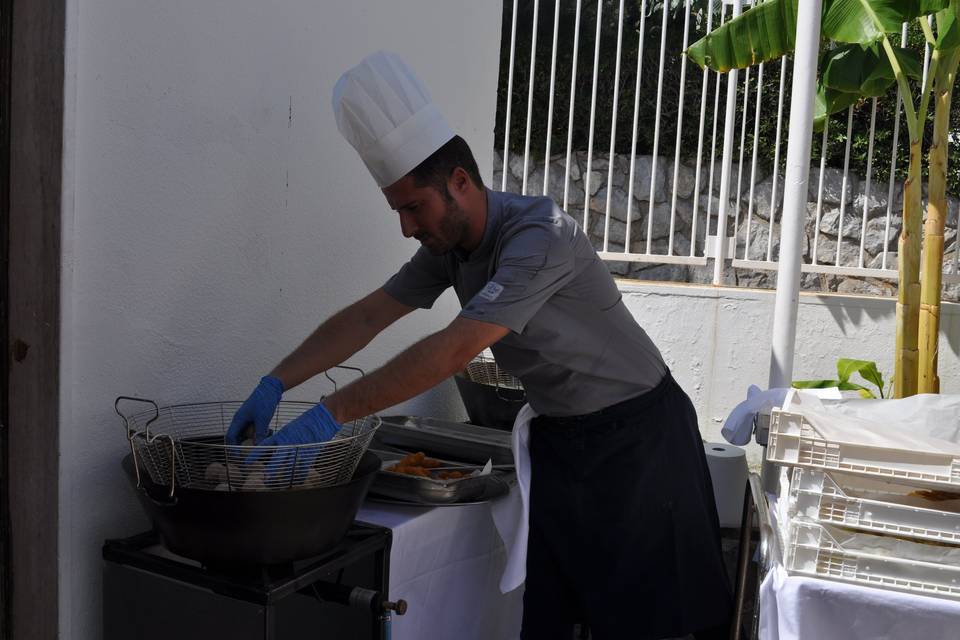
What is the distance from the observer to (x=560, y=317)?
1.95m

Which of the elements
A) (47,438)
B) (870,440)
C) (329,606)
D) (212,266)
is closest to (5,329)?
(47,438)

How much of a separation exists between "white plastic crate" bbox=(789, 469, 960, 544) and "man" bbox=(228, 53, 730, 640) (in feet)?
1.74

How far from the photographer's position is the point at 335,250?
8.28ft

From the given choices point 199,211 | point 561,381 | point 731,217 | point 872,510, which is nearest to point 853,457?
point 872,510

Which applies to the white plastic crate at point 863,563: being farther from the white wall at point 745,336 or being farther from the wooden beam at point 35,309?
the white wall at point 745,336

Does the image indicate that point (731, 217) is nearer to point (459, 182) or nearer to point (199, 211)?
point (459, 182)

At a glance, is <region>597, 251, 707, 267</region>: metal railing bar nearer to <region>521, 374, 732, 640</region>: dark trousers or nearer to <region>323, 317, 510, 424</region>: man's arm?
<region>521, 374, 732, 640</region>: dark trousers

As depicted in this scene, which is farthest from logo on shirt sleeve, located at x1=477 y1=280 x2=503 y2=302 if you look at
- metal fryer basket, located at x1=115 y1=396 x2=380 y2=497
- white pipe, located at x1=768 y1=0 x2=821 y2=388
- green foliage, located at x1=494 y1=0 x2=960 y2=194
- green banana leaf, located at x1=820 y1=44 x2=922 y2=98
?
green foliage, located at x1=494 y1=0 x2=960 y2=194

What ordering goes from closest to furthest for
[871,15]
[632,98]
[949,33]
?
1. [949,33]
2. [871,15]
3. [632,98]

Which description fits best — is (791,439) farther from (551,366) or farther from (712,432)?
(712,432)

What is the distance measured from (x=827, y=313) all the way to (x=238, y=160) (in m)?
3.01

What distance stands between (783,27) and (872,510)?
3.23m

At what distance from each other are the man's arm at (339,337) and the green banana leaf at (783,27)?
2644 millimetres

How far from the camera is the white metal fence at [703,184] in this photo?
4.32m
